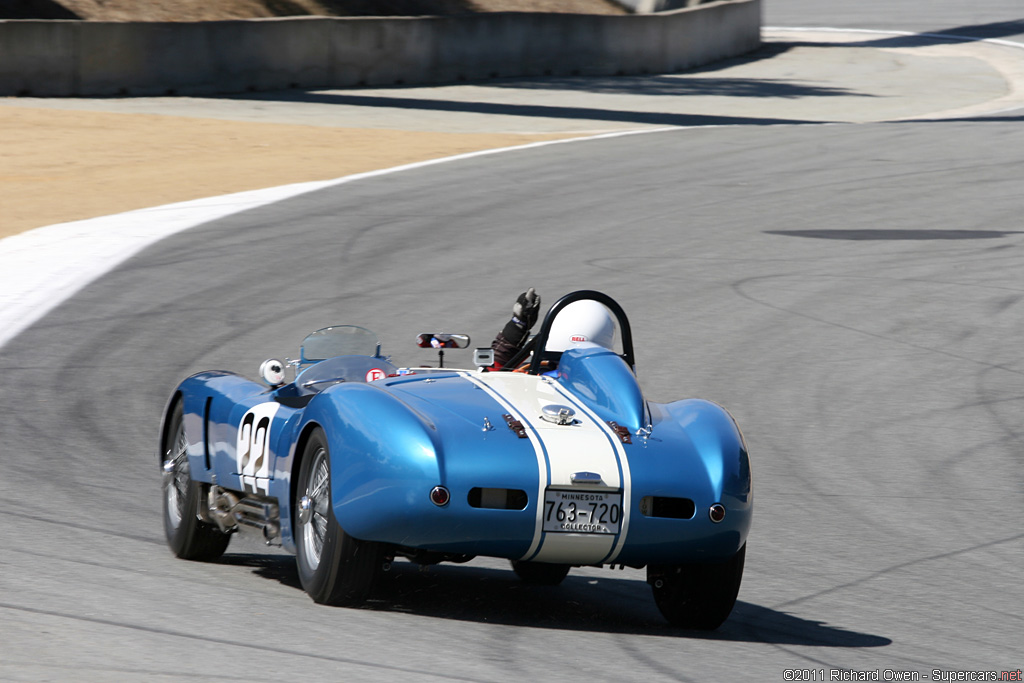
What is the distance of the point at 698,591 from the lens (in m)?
5.80

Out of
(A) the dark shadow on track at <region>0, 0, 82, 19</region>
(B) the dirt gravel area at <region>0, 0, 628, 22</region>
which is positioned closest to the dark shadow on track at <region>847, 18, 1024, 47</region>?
(B) the dirt gravel area at <region>0, 0, 628, 22</region>

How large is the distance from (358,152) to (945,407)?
13.1m

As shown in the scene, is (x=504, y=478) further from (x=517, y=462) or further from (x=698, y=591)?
(x=698, y=591)

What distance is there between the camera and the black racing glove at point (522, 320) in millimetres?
6898

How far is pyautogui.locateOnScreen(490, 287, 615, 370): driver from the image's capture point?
6562 millimetres

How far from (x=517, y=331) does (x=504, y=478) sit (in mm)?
1734

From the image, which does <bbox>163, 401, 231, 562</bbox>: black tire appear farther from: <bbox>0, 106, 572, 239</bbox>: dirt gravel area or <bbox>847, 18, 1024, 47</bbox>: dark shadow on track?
<bbox>847, 18, 1024, 47</bbox>: dark shadow on track

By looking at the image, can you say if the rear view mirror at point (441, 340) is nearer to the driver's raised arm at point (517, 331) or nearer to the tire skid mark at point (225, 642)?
the driver's raised arm at point (517, 331)

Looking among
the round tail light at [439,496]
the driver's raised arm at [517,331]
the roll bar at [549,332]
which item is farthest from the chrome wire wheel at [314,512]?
the driver's raised arm at [517,331]

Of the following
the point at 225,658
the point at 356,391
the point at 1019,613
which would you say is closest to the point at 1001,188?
the point at 1019,613

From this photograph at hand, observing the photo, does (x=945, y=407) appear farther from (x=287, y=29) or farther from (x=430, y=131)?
(x=287, y=29)

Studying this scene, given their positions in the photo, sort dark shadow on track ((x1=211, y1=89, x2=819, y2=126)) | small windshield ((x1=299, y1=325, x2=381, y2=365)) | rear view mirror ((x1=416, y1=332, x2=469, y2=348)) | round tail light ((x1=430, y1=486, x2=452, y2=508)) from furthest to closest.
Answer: dark shadow on track ((x1=211, y1=89, x2=819, y2=126)), small windshield ((x1=299, y1=325, x2=381, y2=365)), rear view mirror ((x1=416, y1=332, x2=469, y2=348)), round tail light ((x1=430, y1=486, x2=452, y2=508))

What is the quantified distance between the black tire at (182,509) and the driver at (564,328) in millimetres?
1515

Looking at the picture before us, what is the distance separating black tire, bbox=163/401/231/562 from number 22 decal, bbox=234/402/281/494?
460mm
